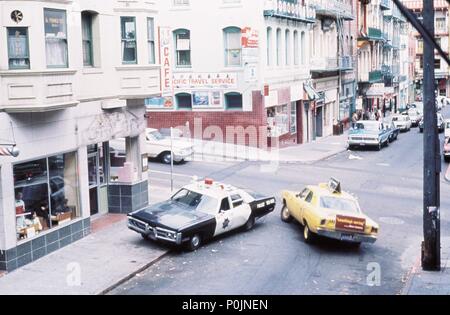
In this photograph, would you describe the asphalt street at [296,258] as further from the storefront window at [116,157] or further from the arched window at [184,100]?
the arched window at [184,100]

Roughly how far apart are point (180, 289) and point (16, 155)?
4526 mm

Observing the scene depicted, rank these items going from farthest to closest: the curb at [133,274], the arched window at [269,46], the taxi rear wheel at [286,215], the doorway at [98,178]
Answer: the arched window at [269,46] < the doorway at [98,178] < the taxi rear wheel at [286,215] < the curb at [133,274]

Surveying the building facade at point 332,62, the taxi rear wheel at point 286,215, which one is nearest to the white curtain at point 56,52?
the taxi rear wheel at point 286,215

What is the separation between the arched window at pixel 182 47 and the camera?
37531mm

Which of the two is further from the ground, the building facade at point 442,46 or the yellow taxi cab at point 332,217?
the building facade at point 442,46

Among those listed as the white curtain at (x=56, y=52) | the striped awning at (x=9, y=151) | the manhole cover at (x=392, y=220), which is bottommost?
the manhole cover at (x=392, y=220)

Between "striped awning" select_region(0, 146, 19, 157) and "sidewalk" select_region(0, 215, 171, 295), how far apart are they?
8.78 ft

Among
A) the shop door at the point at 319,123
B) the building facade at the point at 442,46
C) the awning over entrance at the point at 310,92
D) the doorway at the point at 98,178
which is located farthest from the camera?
the building facade at the point at 442,46

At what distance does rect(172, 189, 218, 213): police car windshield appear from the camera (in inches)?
720

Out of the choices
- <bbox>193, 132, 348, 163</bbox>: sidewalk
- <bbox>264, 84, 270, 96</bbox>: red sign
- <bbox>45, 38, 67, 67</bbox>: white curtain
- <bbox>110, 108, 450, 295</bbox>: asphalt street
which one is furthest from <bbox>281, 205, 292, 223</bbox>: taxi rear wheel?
<bbox>264, 84, 270, 96</bbox>: red sign

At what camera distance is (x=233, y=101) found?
37312 mm

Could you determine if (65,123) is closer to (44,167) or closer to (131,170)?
(44,167)

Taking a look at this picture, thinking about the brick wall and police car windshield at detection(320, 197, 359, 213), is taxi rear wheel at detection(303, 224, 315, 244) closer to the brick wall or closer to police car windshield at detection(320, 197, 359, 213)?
police car windshield at detection(320, 197, 359, 213)
